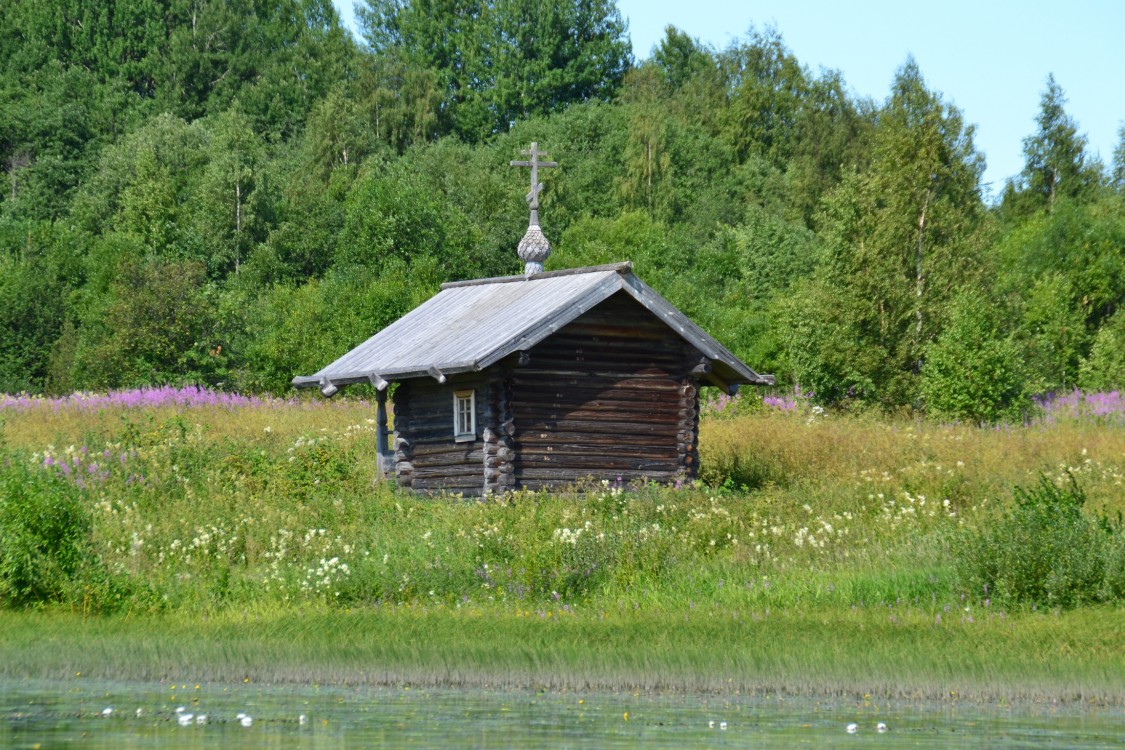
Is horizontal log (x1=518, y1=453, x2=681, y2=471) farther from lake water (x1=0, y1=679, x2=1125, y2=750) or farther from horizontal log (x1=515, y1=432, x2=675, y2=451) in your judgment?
lake water (x1=0, y1=679, x2=1125, y2=750)

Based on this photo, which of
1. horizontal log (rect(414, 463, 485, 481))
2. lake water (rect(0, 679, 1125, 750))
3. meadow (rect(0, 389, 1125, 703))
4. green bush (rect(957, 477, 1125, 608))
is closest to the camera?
lake water (rect(0, 679, 1125, 750))

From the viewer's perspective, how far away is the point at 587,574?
62.4 ft

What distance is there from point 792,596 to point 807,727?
595cm

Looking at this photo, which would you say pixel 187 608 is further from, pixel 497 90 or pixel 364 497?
pixel 497 90

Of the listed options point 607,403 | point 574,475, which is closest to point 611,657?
point 574,475

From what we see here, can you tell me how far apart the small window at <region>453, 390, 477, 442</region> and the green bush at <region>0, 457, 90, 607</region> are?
→ 24.8ft

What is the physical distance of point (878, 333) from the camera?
38.4 m

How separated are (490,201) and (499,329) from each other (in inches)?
1722

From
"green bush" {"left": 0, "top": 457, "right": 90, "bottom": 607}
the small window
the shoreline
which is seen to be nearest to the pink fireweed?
the small window

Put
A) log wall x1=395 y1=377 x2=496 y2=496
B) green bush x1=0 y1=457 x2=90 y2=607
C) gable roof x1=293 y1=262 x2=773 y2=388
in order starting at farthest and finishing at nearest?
log wall x1=395 y1=377 x2=496 y2=496
gable roof x1=293 y1=262 x2=773 y2=388
green bush x1=0 y1=457 x2=90 y2=607

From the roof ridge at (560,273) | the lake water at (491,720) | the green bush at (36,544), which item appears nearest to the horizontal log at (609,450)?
the roof ridge at (560,273)

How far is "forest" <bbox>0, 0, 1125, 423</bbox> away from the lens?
39438 mm

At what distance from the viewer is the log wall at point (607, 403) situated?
2447cm

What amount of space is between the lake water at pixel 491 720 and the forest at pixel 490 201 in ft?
77.2
